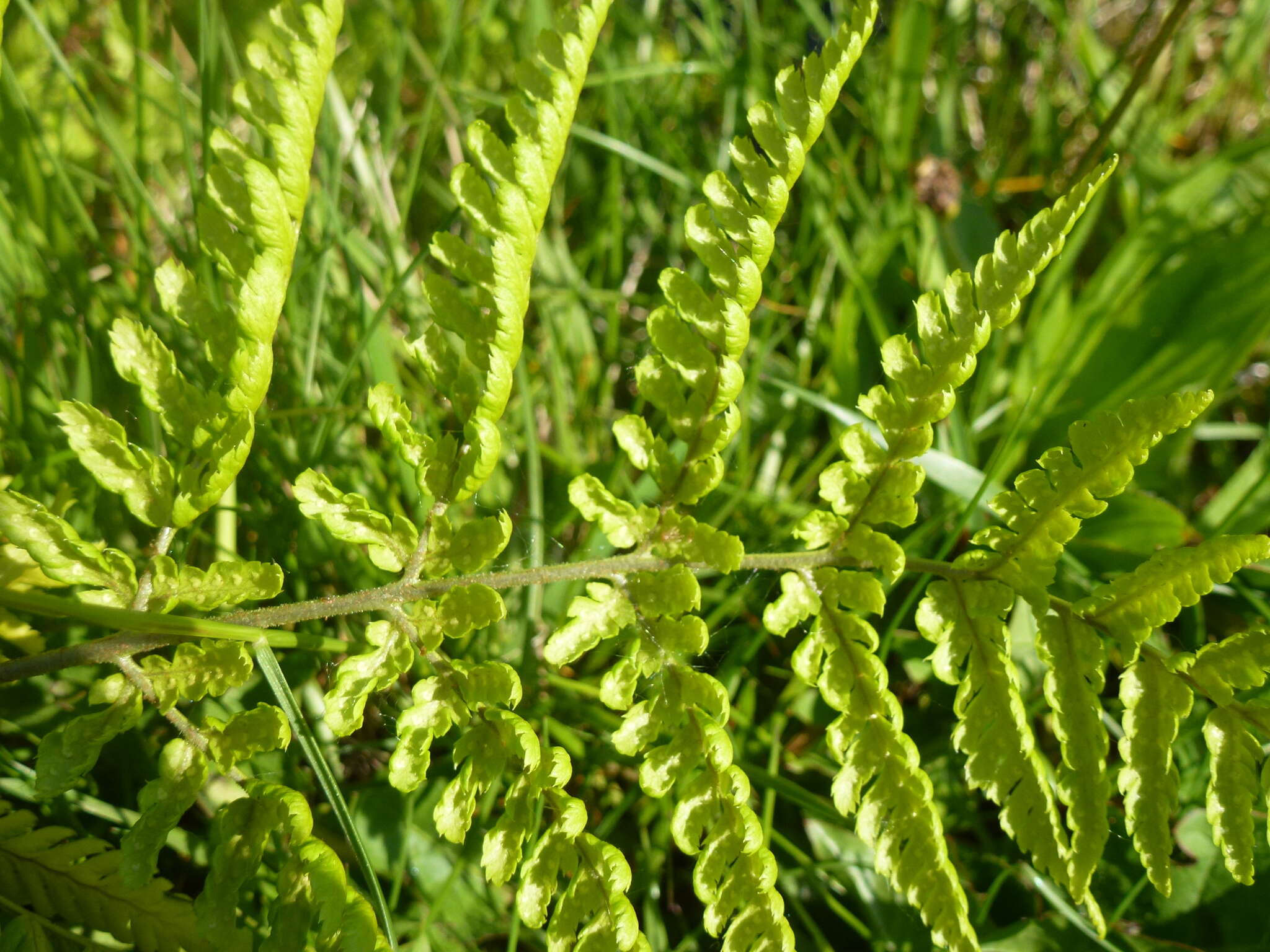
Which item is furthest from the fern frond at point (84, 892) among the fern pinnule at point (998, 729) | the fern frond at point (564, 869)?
the fern pinnule at point (998, 729)

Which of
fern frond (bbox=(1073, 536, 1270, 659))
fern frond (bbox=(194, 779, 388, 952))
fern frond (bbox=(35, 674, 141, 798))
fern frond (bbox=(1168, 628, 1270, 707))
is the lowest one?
fern frond (bbox=(194, 779, 388, 952))

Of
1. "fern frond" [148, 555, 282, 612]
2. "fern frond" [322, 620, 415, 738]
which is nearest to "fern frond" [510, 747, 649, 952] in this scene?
"fern frond" [322, 620, 415, 738]

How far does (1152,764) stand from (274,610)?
1.20m

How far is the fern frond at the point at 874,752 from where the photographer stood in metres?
1.22

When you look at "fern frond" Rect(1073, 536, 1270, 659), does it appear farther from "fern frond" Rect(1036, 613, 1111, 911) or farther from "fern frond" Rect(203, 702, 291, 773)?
"fern frond" Rect(203, 702, 291, 773)

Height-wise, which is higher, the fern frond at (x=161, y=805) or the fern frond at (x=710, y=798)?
the fern frond at (x=710, y=798)

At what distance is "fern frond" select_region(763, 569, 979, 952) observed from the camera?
1224 mm

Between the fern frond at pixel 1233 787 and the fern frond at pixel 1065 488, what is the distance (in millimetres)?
276

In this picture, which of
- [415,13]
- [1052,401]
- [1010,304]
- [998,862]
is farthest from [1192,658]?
[415,13]

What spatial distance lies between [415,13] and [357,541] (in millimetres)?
2243

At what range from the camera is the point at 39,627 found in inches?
63.7

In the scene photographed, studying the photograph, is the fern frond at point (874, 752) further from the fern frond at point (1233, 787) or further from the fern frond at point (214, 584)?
the fern frond at point (214, 584)

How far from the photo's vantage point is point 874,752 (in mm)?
1271

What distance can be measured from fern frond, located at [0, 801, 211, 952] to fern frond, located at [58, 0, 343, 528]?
50cm
